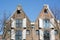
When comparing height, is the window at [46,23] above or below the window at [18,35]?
above

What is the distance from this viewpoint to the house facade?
28031 mm

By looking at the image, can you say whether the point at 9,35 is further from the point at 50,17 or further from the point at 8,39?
the point at 50,17

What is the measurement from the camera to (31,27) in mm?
28609

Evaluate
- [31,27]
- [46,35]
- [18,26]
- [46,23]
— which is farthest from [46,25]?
[18,26]

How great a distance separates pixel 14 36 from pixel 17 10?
153 inches

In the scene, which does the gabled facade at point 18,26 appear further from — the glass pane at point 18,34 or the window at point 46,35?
the window at point 46,35

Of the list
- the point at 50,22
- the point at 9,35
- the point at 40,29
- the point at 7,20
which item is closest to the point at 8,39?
the point at 9,35

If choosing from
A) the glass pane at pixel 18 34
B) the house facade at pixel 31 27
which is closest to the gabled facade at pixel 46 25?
the house facade at pixel 31 27

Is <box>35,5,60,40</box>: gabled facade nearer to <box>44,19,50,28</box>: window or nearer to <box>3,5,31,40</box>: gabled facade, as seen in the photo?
<box>44,19,50,28</box>: window

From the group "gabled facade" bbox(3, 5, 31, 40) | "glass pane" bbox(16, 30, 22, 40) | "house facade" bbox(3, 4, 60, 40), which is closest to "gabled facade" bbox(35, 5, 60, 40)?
"house facade" bbox(3, 4, 60, 40)

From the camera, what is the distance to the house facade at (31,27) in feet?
92.0

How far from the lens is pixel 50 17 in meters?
28.9

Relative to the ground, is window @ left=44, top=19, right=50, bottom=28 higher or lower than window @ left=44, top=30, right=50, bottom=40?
higher

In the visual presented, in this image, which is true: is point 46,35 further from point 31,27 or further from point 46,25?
point 31,27
